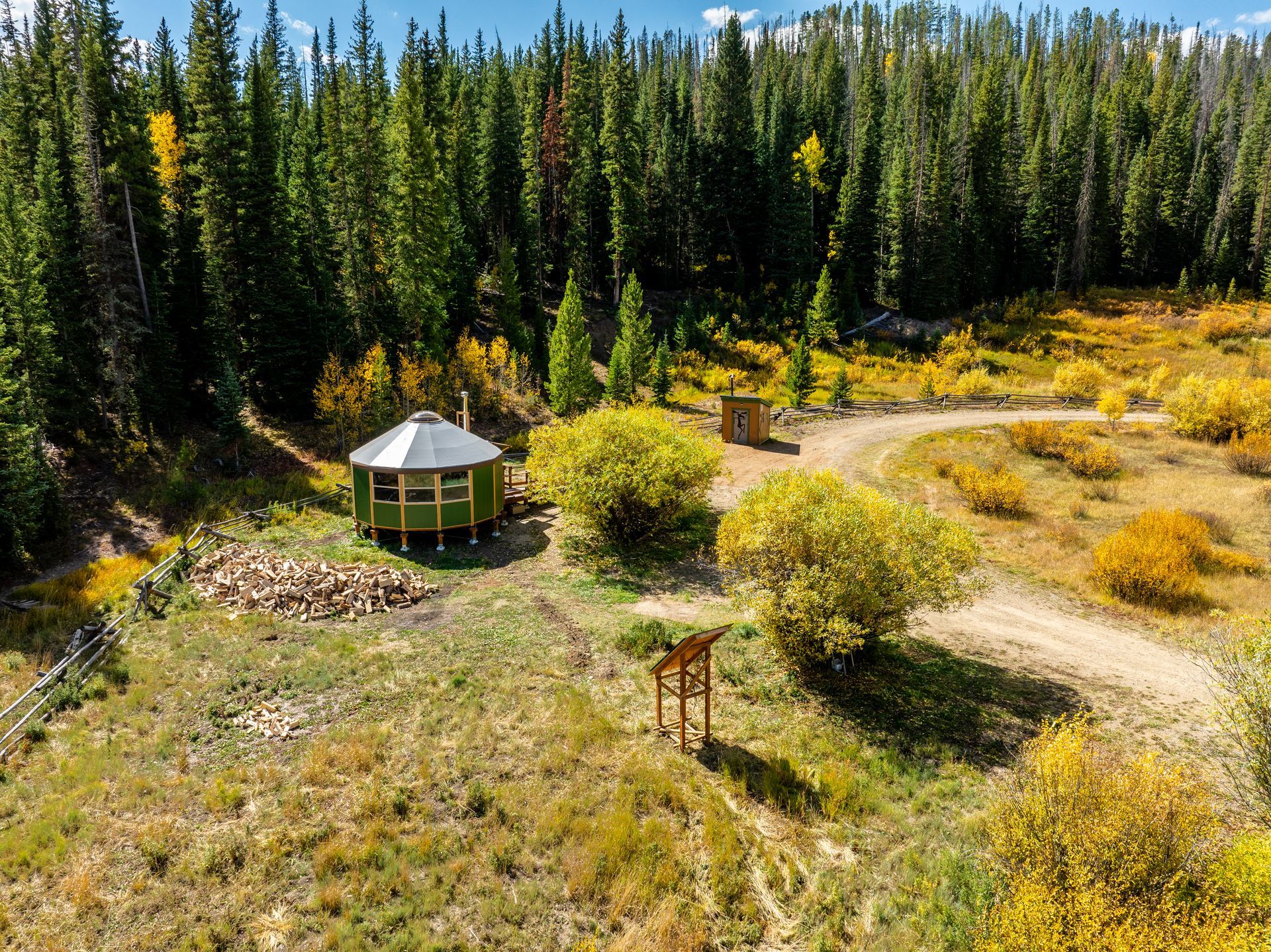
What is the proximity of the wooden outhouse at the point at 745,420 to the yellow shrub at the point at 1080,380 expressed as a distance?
2156 centimetres

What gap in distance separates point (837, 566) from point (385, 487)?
50.6 feet

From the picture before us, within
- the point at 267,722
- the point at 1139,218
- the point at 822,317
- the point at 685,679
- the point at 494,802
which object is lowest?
the point at 494,802

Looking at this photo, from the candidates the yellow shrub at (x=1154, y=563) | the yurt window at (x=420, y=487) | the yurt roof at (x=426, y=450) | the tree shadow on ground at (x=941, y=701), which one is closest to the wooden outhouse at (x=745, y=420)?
the yurt roof at (x=426, y=450)

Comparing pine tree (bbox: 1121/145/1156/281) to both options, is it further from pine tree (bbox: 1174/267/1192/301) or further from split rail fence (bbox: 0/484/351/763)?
split rail fence (bbox: 0/484/351/763)

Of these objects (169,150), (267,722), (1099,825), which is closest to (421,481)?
(267,722)

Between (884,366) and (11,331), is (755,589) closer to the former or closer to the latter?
(11,331)

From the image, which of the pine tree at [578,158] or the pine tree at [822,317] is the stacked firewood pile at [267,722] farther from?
the pine tree at [822,317]

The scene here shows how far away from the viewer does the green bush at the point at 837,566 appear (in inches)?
528

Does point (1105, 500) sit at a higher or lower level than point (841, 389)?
lower

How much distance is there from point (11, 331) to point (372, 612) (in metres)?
21.3

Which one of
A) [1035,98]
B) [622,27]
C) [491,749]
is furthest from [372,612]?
[1035,98]

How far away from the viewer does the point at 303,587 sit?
1861 centimetres

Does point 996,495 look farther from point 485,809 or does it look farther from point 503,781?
point 485,809

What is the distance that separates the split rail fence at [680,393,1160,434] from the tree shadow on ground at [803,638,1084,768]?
2409 centimetres
